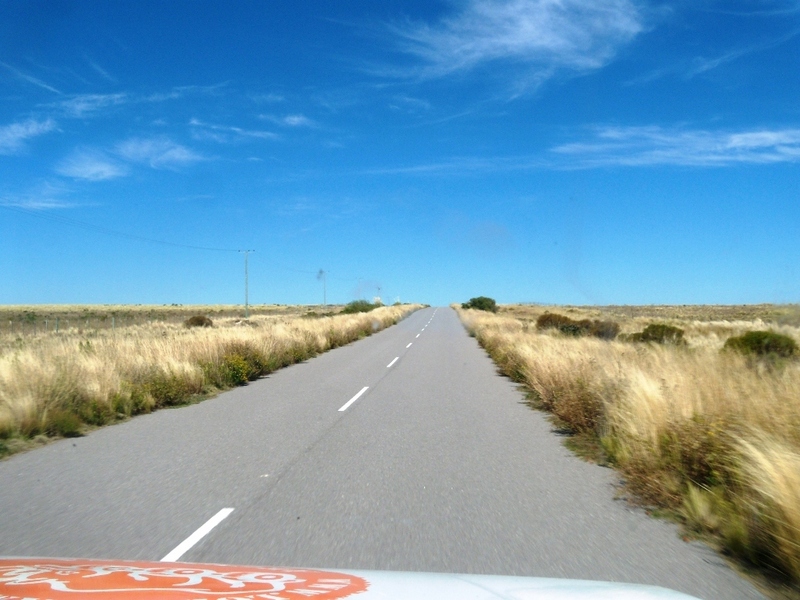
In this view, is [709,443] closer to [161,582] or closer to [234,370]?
[161,582]

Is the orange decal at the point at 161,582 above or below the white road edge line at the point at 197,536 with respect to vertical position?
above

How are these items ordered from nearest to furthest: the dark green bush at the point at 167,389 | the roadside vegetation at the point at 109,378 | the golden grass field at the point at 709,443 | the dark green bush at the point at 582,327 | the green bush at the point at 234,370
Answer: the golden grass field at the point at 709,443 → the roadside vegetation at the point at 109,378 → the dark green bush at the point at 167,389 → the green bush at the point at 234,370 → the dark green bush at the point at 582,327

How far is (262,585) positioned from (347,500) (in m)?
3.30

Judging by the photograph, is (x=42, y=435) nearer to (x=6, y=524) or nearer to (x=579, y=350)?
(x=6, y=524)

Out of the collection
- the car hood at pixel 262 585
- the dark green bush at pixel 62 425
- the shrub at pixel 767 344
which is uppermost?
the shrub at pixel 767 344

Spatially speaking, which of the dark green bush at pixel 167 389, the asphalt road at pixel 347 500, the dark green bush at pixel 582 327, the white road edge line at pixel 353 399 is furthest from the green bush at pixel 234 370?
the dark green bush at pixel 582 327

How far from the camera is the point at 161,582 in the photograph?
337cm

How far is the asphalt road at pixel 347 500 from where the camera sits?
4949 mm

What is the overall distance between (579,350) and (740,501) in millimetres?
10551

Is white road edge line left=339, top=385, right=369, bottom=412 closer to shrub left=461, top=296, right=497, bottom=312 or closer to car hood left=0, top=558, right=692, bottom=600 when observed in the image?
car hood left=0, top=558, right=692, bottom=600

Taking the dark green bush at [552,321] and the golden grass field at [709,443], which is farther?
the dark green bush at [552,321]

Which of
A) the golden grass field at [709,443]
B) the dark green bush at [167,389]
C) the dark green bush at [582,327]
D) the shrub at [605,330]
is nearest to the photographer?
the golden grass field at [709,443]

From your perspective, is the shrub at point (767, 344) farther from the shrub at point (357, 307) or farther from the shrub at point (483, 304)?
the shrub at point (483, 304)

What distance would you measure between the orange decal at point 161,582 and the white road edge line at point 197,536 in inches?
37.3
